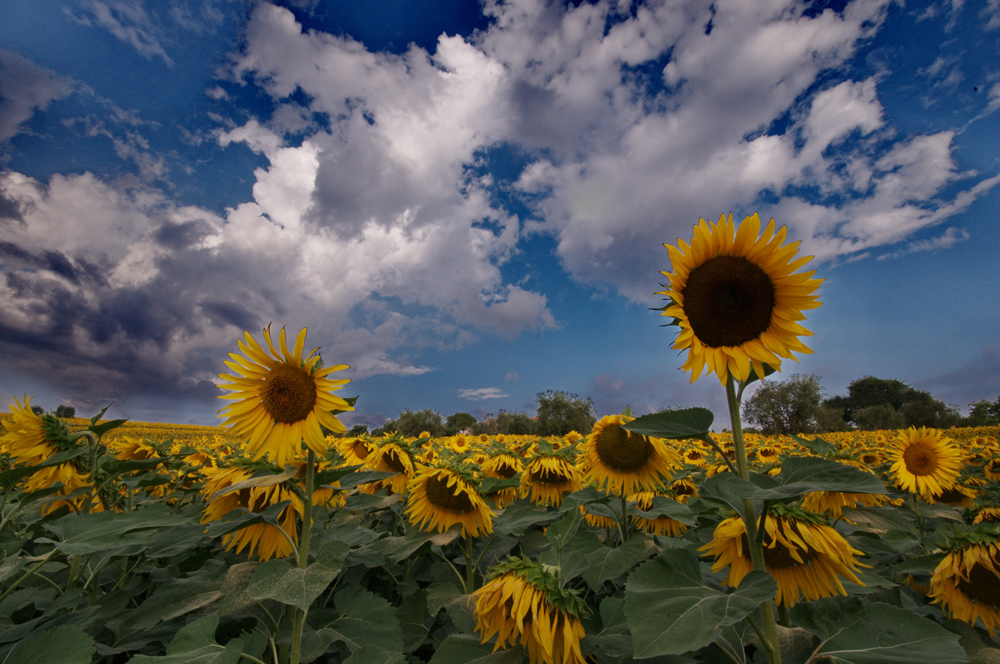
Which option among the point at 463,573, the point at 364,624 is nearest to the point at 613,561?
the point at 364,624

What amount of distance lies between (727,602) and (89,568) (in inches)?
168

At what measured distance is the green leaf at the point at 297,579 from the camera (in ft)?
5.79

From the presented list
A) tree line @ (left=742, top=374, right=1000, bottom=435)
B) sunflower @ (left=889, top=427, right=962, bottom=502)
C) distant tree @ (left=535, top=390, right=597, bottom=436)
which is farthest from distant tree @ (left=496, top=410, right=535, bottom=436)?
sunflower @ (left=889, top=427, right=962, bottom=502)

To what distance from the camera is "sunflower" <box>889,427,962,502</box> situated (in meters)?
5.36

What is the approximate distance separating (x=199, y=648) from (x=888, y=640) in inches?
111

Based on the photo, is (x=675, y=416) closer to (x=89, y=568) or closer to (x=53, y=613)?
(x=53, y=613)

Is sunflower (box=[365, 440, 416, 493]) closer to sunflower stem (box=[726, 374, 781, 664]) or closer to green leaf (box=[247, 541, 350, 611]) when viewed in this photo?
green leaf (box=[247, 541, 350, 611])

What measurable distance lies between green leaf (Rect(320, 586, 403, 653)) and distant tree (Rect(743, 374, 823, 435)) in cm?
4983

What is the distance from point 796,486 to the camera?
155 cm

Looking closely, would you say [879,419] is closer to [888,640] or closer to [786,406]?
[786,406]

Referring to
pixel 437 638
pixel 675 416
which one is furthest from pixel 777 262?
pixel 437 638

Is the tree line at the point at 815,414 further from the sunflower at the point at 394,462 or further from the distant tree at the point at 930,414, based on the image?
the sunflower at the point at 394,462

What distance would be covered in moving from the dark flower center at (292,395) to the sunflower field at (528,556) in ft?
0.04

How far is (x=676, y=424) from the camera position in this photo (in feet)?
6.13
